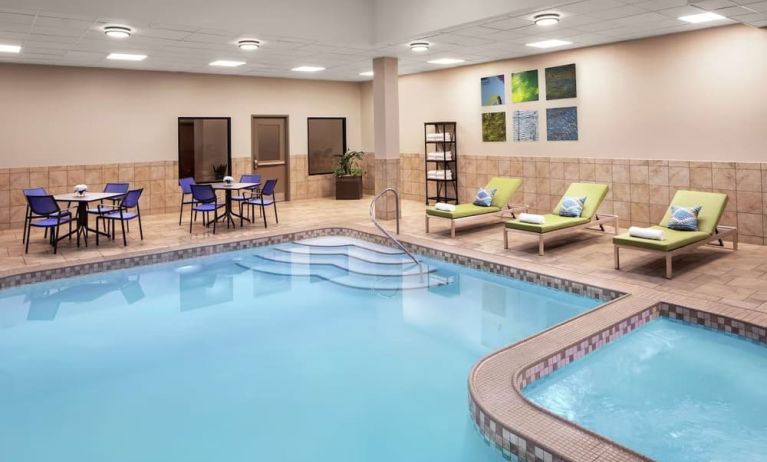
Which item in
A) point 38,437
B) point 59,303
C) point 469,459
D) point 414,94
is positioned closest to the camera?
point 469,459

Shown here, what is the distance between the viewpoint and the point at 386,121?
1052cm

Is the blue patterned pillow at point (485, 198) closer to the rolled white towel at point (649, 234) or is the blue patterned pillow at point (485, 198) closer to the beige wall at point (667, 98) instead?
the beige wall at point (667, 98)

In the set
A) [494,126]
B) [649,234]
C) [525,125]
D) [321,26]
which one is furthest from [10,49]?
[649,234]

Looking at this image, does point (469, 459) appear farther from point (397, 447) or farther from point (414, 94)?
point (414, 94)

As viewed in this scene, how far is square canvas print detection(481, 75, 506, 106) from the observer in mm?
11320

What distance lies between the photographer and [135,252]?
8266 millimetres

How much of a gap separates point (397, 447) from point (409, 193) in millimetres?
10653

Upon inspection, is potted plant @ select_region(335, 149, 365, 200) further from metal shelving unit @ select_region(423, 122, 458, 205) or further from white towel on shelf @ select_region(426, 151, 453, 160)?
white towel on shelf @ select_region(426, 151, 453, 160)

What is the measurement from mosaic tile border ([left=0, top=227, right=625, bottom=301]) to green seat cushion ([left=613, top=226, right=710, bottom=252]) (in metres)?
0.87

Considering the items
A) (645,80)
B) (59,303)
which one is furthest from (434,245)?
(59,303)

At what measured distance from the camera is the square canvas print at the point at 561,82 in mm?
10031

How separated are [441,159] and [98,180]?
721 cm

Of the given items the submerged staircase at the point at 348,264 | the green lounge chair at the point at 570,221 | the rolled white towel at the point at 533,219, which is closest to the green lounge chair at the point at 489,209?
the green lounge chair at the point at 570,221

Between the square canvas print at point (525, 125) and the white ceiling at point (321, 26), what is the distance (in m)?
1.14
